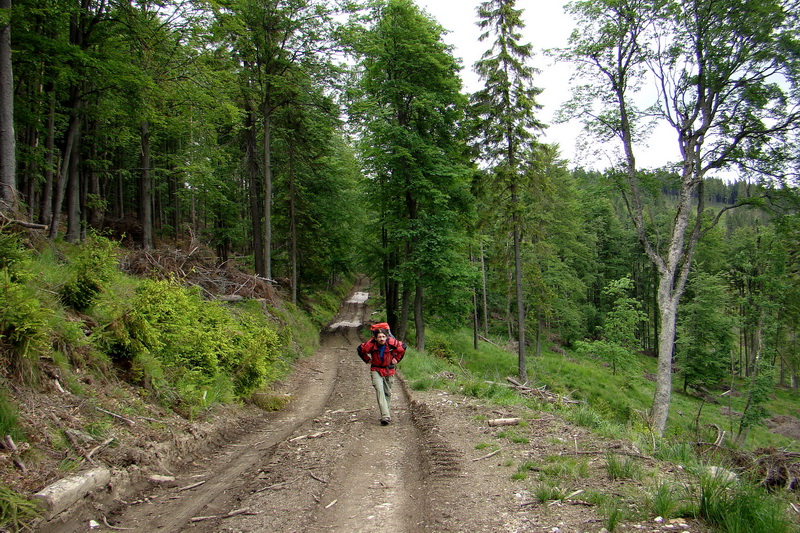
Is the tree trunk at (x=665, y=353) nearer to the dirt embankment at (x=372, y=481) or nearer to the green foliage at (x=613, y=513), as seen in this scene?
the dirt embankment at (x=372, y=481)

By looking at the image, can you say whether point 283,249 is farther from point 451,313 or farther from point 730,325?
point 730,325

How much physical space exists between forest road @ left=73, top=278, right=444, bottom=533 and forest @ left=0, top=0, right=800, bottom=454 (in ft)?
9.02

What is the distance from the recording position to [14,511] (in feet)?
10.9

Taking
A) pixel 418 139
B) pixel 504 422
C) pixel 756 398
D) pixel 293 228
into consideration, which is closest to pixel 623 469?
pixel 504 422

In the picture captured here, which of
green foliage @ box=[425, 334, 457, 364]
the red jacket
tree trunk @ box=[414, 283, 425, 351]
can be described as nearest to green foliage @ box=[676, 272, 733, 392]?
green foliage @ box=[425, 334, 457, 364]

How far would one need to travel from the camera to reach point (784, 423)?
95.9ft

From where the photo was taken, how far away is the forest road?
4086mm

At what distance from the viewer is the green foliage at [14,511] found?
3.30 metres

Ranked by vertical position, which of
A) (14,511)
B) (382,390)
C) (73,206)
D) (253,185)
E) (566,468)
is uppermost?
(253,185)

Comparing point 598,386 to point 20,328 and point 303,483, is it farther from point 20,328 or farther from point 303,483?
point 20,328

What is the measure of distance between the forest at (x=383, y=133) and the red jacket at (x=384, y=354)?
16.6 ft

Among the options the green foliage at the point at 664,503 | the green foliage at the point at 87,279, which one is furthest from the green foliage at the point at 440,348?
the green foliage at the point at 664,503

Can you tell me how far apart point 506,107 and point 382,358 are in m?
13.7

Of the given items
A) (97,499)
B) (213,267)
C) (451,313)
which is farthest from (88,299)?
(451,313)
